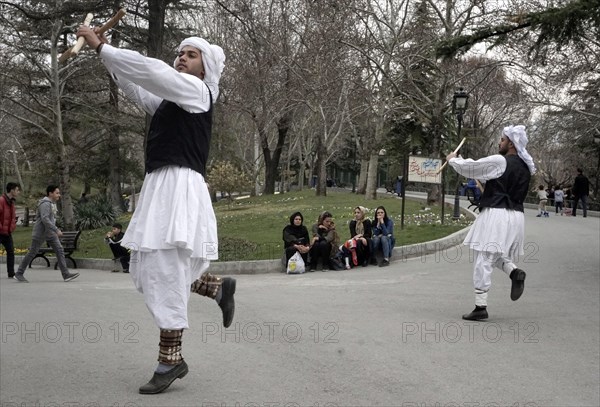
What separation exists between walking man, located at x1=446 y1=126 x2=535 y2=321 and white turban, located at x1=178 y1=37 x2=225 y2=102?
377 centimetres

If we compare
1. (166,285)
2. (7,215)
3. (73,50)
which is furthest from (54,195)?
(73,50)

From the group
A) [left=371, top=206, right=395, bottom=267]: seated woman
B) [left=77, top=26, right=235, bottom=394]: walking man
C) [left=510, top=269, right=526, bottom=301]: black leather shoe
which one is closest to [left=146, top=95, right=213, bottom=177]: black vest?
[left=77, top=26, right=235, bottom=394]: walking man

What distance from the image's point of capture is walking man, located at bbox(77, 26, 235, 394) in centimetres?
429

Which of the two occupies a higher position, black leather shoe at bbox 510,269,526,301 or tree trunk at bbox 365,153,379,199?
tree trunk at bbox 365,153,379,199

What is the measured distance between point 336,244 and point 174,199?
31.7 feet

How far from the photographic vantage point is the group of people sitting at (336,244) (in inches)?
535

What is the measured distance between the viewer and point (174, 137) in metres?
4.43

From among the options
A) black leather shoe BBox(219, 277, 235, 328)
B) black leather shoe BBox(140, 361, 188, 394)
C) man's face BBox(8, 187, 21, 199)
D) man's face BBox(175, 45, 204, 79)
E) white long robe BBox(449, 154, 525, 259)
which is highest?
man's face BBox(175, 45, 204, 79)

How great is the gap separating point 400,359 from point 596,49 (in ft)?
66.6

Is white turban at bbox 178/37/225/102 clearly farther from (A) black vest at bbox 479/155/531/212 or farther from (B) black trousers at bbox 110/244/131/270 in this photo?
(B) black trousers at bbox 110/244/131/270

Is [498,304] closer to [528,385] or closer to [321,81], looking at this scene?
[528,385]

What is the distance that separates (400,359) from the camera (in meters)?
5.75

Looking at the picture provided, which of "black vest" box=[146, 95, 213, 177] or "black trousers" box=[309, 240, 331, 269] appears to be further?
"black trousers" box=[309, 240, 331, 269]

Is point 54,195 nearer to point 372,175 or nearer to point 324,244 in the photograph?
point 324,244
